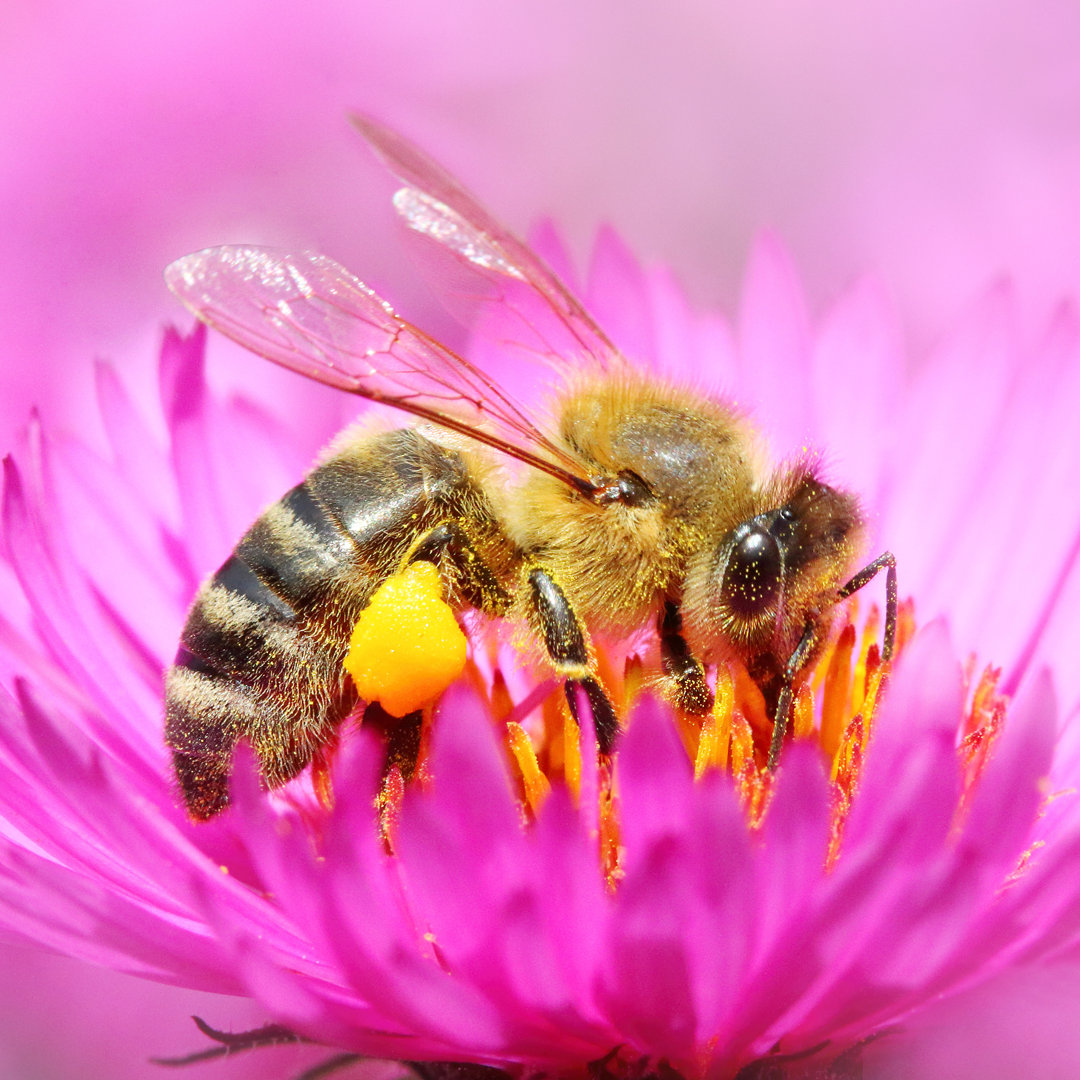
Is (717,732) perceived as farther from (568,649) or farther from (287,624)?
(287,624)

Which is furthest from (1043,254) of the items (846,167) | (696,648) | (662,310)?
(696,648)

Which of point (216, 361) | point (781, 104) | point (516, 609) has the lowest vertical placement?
point (516, 609)

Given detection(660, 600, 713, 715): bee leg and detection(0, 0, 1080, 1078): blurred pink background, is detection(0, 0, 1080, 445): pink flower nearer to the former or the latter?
detection(0, 0, 1080, 1078): blurred pink background

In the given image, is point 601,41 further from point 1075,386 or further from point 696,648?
point 696,648

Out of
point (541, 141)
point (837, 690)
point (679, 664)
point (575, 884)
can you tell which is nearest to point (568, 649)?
point (679, 664)

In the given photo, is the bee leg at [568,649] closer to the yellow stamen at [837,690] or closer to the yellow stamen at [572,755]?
the yellow stamen at [572,755]
